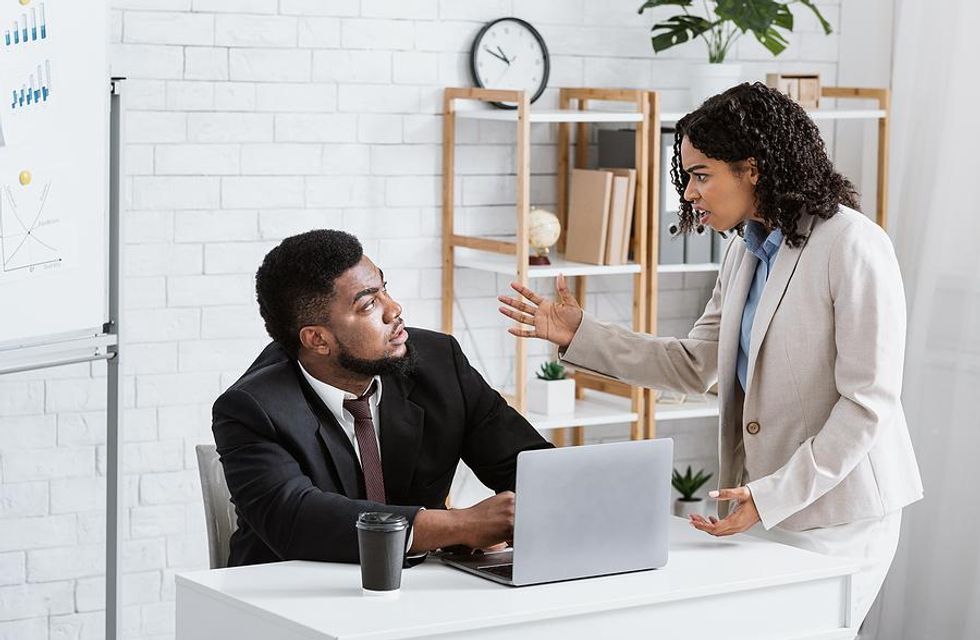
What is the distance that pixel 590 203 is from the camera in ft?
12.9

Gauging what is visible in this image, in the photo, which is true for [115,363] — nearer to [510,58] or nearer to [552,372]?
[552,372]

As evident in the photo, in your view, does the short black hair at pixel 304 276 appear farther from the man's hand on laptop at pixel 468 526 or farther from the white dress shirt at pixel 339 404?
the man's hand on laptop at pixel 468 526

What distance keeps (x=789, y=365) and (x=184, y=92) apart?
185 centimetres

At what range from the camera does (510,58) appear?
3.98m

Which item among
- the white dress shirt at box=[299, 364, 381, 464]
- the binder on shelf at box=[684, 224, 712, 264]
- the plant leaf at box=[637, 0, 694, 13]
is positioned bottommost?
the white dress shirt at box=[299, 364, 381, 464]

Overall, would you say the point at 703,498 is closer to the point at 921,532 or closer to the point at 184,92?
the point at 921,532

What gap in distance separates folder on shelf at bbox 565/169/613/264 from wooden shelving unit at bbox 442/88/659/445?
4 centimetres

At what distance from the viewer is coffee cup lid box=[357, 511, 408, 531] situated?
6.39 feet

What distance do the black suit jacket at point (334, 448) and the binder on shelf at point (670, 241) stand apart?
5.11ft

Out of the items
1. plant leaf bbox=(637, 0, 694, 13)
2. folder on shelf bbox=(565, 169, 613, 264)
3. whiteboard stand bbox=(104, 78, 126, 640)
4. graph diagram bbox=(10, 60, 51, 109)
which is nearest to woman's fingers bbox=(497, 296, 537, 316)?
whiteboard stand bbox=(104, 78, 126, 640)

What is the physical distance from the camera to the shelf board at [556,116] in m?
3.71

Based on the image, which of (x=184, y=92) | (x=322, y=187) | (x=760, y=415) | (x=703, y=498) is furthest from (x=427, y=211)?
(x=760, y=415)

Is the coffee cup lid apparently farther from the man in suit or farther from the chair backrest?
the chair backrest

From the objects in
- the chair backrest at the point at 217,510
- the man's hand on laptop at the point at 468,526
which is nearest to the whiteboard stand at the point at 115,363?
the chair backrest at the point at 217,510
